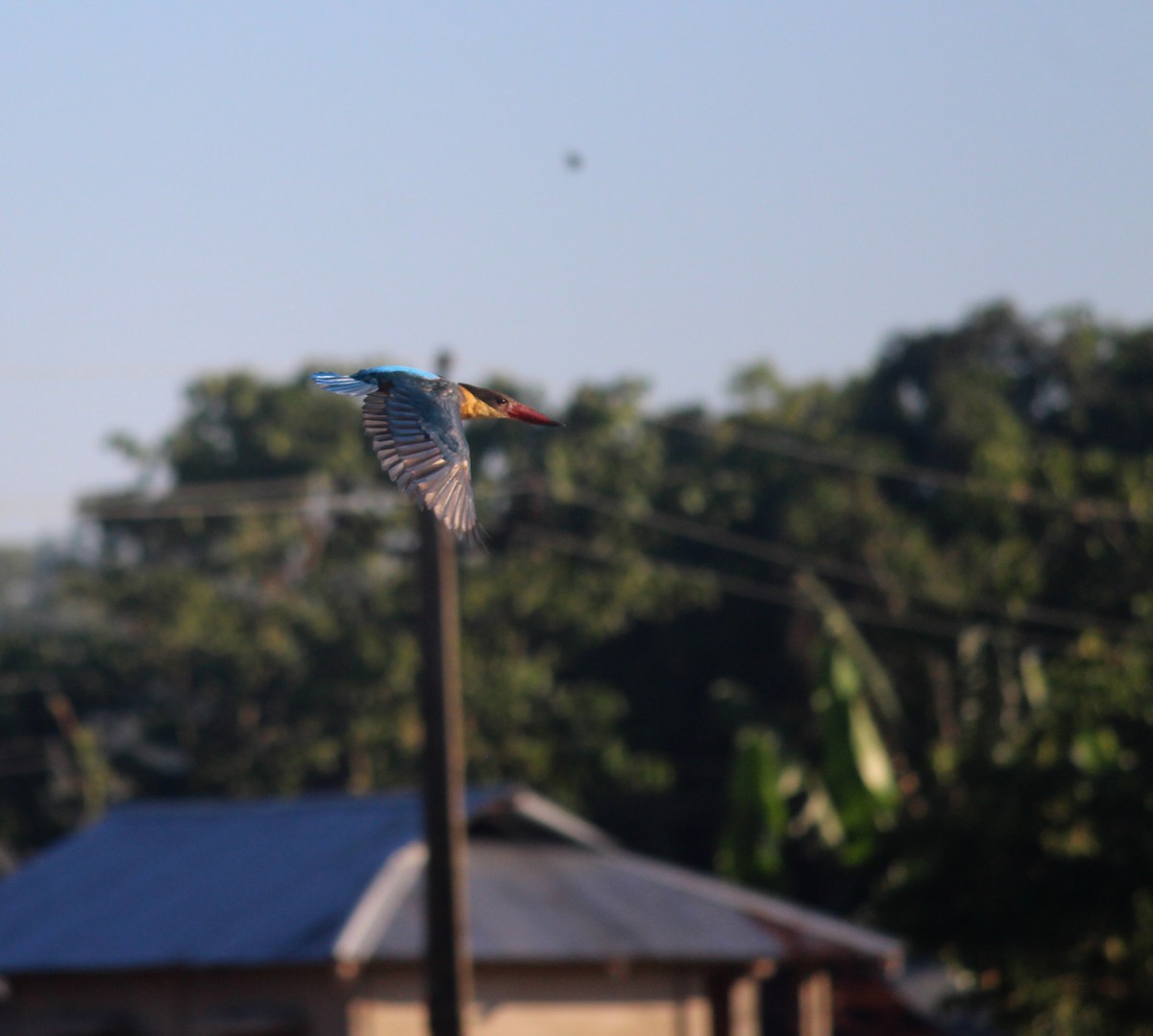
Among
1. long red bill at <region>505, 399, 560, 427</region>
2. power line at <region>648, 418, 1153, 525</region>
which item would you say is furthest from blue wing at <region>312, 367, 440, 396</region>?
power line at <region>648, 418, 1153, 525</region>

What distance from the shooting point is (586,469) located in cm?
3431

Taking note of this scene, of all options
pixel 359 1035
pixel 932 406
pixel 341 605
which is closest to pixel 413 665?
pixel 341 605

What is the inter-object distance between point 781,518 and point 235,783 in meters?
11.8

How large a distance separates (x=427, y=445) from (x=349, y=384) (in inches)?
17.9

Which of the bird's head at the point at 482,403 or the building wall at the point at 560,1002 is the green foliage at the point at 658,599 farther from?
the bird's head at the point at 482,403

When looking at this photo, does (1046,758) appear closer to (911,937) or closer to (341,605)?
(911,937)

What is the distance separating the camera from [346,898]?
17.3 metres

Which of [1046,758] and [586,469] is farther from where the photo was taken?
[586,469]

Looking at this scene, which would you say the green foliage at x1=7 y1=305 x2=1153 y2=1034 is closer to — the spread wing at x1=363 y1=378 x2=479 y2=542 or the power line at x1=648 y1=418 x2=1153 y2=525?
the power line at x1=648 y1=418 x2=1153 y2=525

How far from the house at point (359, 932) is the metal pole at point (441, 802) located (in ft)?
6.25

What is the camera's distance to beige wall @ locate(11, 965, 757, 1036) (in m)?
17.0

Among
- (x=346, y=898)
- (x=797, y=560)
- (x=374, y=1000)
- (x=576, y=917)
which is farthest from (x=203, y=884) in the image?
(x=797, y=560)

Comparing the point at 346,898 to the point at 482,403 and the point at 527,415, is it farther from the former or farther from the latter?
the point at 527,415

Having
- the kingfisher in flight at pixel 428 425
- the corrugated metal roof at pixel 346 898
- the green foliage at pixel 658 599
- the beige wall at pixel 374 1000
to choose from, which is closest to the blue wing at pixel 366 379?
the kingfisher in flight at pixel 428 425
